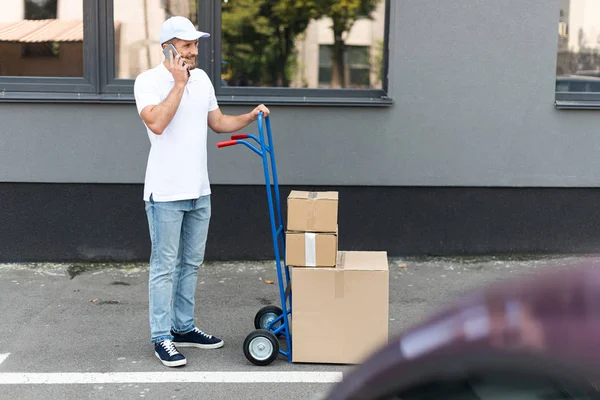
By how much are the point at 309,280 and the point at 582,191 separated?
11.6ft

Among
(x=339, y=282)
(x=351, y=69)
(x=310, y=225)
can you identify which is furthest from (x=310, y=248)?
(x=351, y=69)

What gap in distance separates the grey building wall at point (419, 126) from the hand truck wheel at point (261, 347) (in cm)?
250

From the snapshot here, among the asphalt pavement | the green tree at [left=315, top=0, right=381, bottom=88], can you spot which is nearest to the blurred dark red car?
the asphalt pavement

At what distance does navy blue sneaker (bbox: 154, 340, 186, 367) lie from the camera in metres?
5.16

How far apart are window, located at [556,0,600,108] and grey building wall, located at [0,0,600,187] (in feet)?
0.54

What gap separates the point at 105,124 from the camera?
735 centimetres

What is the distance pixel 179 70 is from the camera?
487 cm

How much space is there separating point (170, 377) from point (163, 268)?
0.62 m

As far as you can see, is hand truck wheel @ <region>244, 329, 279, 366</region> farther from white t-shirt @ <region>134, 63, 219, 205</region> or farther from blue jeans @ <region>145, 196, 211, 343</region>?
white t-shirt @ <region>134, 63, 219, 205</region>

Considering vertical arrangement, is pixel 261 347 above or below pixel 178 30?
below

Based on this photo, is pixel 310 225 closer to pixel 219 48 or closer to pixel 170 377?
pixel 170 377

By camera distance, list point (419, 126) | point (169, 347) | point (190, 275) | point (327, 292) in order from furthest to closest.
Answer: point (419, 126)
point (190, 275)
point (169, 347)
point (327, 292)

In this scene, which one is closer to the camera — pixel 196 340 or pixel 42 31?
pixel 196 340

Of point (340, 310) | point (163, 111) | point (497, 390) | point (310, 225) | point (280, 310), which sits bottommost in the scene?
point (280, 310)
